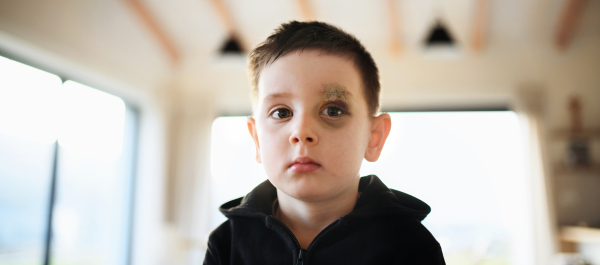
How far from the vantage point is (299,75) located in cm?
70

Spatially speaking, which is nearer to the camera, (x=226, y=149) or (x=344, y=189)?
(x=344, y=189)

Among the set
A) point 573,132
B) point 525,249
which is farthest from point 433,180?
point 573,132

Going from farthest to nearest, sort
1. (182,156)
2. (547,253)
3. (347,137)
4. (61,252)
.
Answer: (182,156) < (547,253) < (61,252) < (347,137)

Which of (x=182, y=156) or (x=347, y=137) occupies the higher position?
(x=182, y=156)

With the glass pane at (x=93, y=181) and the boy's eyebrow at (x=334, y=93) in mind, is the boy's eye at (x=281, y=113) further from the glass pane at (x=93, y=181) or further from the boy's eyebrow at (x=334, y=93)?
the glass pane at (x=93, y=181)

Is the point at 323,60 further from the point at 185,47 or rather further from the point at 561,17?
the point at 185,47

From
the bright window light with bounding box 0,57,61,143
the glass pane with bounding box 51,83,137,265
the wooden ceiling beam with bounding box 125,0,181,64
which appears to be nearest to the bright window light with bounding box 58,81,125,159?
the glass pane with bounding box 51,83,137,265

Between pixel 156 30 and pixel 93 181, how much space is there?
77.0 inches

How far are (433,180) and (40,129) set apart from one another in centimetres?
418

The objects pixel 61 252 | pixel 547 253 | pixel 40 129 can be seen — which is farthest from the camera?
pixel 547 253

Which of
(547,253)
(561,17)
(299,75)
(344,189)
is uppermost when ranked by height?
(561,17)

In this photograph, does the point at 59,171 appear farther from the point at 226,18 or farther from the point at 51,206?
the point at 226,18

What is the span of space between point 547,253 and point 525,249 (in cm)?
21

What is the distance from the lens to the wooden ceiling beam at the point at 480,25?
13.1 feet
